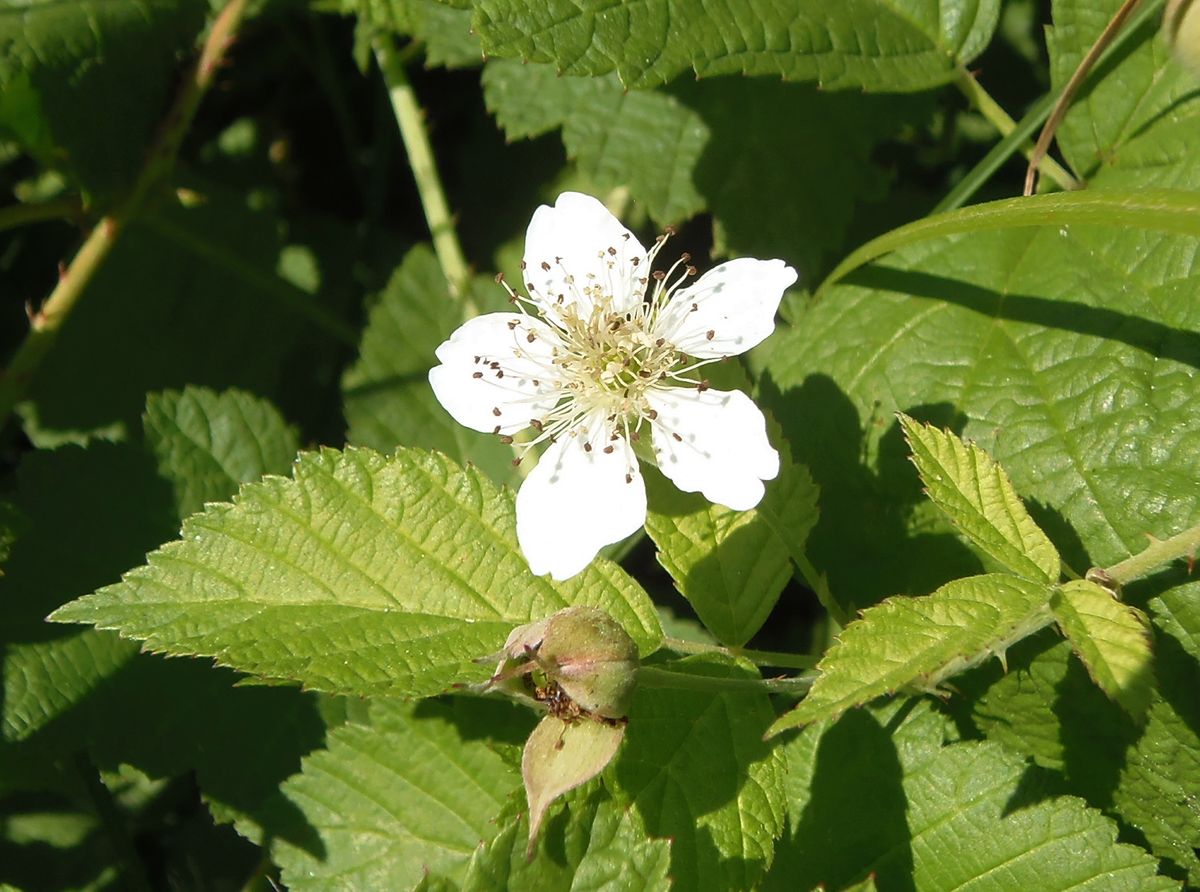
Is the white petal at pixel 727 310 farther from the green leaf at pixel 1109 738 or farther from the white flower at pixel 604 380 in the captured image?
the green leaf at pixel 1109 738

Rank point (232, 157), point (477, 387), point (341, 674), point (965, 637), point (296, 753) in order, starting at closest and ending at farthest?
point (965, 637)
point (341, 674)
point (477, 387)
point (296, 753)
point (232, 157)

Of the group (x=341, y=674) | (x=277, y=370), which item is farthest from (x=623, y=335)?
(x=277, y=370)

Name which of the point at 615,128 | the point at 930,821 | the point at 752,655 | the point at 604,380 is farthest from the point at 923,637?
the point at 615,128

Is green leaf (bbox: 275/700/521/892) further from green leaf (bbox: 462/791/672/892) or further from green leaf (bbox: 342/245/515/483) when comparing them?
green leaf (bbox: 342/245/515/483)

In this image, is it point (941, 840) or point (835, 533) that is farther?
point (835, 533)

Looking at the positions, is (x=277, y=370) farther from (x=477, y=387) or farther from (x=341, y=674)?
(x=341, y=674)

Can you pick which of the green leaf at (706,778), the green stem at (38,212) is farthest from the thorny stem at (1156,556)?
the green stem at (38,212)

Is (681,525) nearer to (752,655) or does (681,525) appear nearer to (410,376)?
(752,655)
